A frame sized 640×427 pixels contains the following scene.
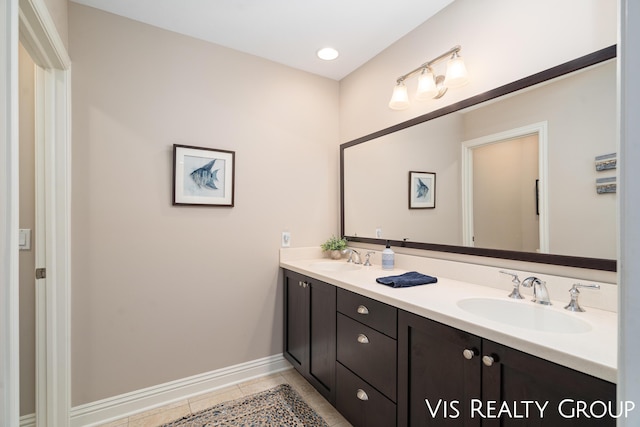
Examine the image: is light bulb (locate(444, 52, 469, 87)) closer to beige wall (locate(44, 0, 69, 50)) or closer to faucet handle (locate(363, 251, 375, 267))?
faucet handle (locate(363, 251, 375, 267))

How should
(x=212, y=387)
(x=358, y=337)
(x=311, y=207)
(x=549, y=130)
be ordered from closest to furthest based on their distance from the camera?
(x=549, y=130) → (x=358, y=337) → (x=212, y=387) → (x=311, y=207)

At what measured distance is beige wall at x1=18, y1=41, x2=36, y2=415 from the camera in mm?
1676

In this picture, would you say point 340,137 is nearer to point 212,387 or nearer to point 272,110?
point 272,110

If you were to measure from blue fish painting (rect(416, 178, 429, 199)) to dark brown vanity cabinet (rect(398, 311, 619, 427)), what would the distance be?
93 centimetres

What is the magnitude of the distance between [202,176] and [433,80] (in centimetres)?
164

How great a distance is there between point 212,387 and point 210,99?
2.06m

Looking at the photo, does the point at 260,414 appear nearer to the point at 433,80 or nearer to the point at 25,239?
the point at 25,239

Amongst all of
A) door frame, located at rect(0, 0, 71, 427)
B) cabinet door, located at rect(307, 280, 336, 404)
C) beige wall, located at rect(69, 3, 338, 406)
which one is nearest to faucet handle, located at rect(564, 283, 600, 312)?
cabinet door, located at rect(307, 280, 336, 404)

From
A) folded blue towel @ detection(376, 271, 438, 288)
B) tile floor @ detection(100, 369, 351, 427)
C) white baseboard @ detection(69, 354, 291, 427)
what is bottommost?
tile floor @ detection(100, 369, 351, 427)

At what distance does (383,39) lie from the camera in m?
2.19

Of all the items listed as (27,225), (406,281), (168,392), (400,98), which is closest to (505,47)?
(400,98)

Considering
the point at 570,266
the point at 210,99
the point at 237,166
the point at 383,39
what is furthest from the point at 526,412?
the point at 210,99

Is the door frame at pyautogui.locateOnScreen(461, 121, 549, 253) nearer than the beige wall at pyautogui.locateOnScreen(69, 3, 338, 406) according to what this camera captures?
Yes

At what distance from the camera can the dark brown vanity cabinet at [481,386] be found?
0.86m
